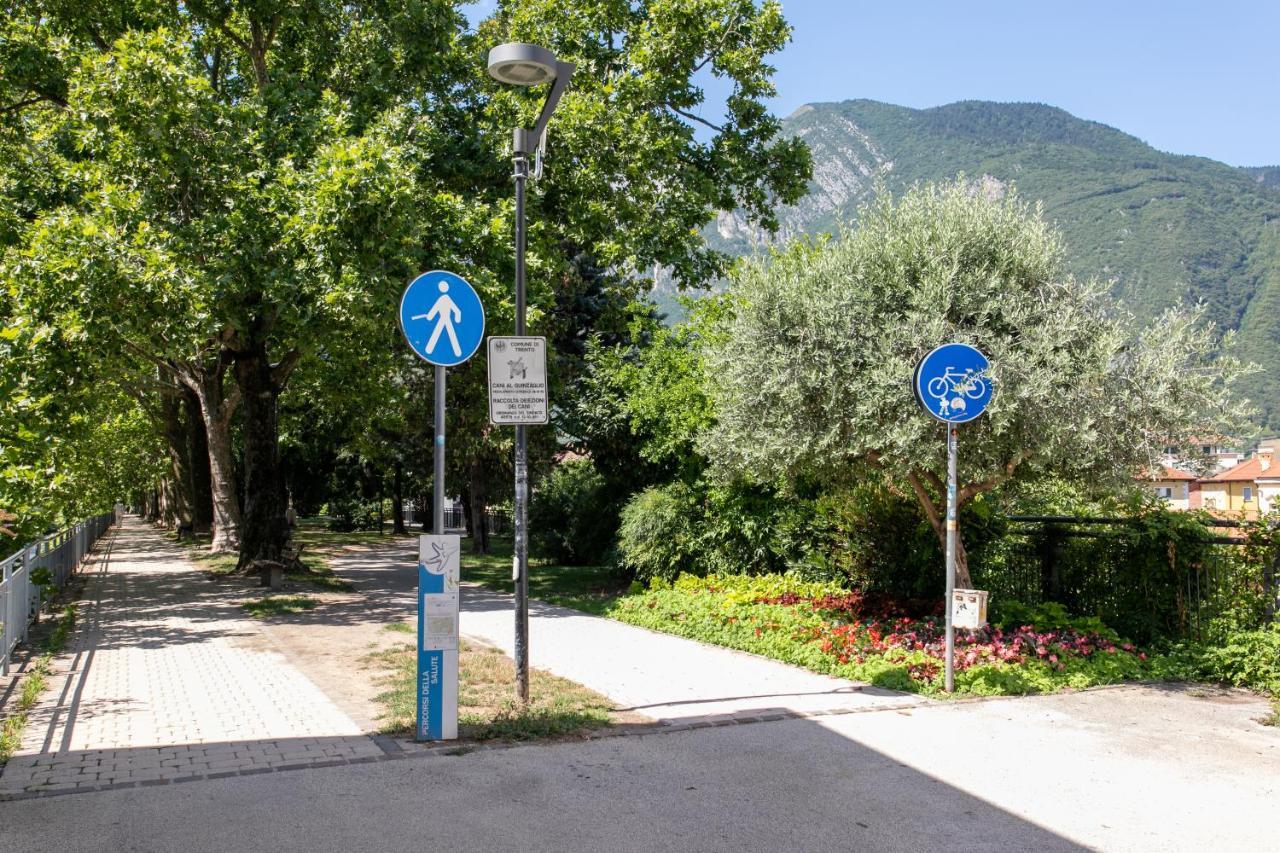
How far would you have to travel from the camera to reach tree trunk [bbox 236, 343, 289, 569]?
1828cm

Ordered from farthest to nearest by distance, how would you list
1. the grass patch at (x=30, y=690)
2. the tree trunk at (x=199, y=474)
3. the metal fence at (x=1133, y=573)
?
the tree trunk at (x=199, y=474) < the metal fence at (x=1133, y=573) < the grass patch at (x=30, y=690)

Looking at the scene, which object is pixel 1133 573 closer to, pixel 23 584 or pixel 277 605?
pixel 277 605

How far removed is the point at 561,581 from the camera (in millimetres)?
19281

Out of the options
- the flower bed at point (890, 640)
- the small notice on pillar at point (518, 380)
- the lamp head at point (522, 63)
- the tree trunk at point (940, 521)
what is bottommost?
the flower bed at point (890, 640)

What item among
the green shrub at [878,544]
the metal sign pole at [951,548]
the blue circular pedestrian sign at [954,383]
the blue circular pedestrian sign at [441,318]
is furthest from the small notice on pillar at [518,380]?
the green shrub at [878,544]

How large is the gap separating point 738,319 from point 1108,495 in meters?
4.19

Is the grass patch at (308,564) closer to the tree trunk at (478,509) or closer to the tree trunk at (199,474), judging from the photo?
the tree trunk at (199,474)

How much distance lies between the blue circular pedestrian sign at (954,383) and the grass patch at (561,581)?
7.18 meters

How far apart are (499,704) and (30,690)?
4.17 m

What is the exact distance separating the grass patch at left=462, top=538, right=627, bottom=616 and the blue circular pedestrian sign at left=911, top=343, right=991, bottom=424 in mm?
7176

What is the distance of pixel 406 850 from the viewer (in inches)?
182

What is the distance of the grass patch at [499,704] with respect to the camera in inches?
269

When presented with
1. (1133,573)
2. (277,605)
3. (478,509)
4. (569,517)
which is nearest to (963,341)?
(1133,573)

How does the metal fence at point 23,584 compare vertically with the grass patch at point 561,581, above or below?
above
